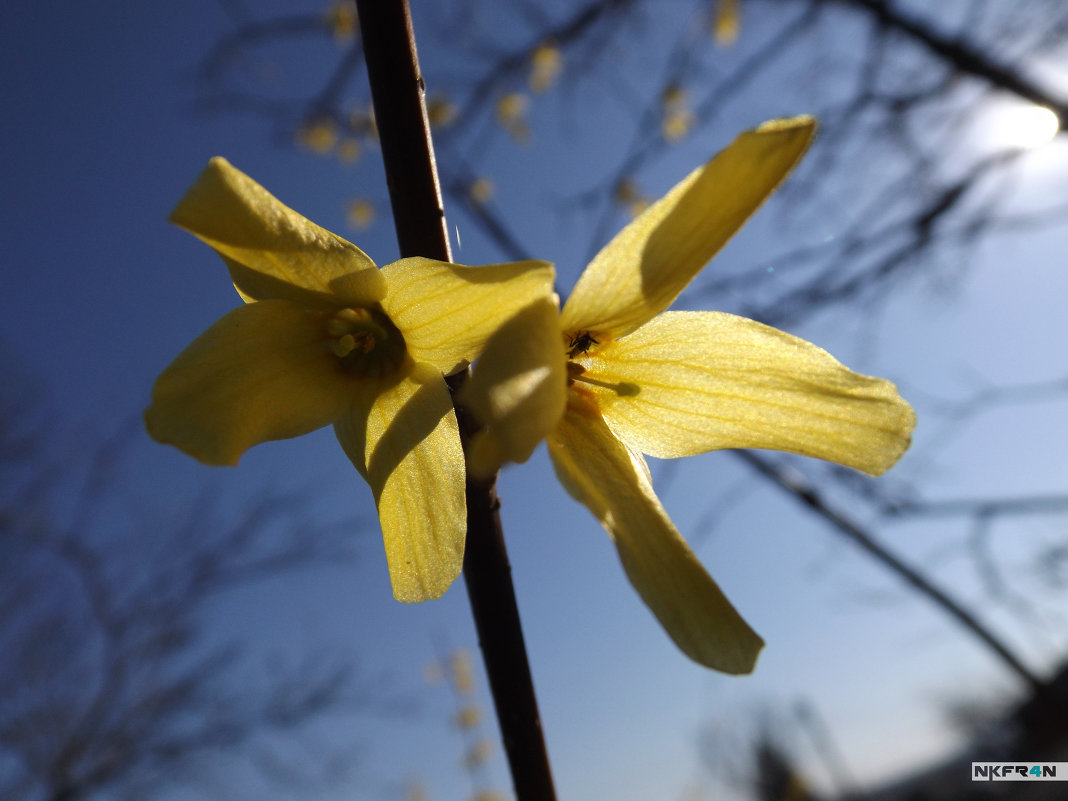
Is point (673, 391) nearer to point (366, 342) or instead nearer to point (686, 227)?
point (686, 227)

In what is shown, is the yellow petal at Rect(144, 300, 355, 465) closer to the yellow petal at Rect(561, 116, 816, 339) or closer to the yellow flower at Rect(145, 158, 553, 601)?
the yellow flower at Rect(145, 158, 553, 601)

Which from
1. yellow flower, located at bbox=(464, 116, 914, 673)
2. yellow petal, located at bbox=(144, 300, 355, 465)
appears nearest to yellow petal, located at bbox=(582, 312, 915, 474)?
yellow flower, located at bbox=(464, 116, 914, 673)

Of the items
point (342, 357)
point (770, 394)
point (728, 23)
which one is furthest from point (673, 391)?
point (728, 23)

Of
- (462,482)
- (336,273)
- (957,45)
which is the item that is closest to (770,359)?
(462,482)

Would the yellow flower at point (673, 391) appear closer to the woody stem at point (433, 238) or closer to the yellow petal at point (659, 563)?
the yellow petal at point (659, 563)

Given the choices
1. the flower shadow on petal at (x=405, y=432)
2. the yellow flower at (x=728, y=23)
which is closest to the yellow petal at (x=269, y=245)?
the flower shadow on petal at (x=405, y=432)

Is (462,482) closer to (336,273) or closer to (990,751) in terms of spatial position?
(336,273)
